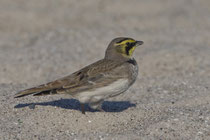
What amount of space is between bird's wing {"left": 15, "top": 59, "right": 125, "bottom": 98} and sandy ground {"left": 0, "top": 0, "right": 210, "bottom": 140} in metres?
0.41

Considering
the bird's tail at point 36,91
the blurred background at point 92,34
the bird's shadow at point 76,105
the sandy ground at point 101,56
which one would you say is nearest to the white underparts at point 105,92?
the sandy ground at point 101,56

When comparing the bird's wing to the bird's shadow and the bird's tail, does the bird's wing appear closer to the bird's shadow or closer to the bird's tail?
the bird's tail

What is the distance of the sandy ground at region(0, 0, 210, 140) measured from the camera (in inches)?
258

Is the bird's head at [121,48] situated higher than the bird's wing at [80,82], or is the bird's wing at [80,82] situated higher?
the bird's head at [121,48]

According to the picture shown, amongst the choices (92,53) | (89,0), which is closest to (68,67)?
(92,53)

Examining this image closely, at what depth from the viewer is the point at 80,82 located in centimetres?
674

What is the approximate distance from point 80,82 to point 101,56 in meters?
5.51

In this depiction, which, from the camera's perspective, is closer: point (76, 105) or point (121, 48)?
point (121, 48)

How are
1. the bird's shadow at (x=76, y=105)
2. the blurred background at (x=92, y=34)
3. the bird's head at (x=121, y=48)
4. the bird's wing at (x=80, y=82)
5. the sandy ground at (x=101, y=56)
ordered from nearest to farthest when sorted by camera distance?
the sandy ground at (x=101, y=56) < the bird's wing at (x=80, y=82) < the bird's head at (x=121, y=48) < the bird's shadow at (x=76, y=105) < the blurred background at (x=92, y=34)

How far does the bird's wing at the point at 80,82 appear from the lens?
21.9 ft

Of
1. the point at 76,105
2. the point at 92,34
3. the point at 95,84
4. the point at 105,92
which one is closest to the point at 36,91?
the point at 95,84

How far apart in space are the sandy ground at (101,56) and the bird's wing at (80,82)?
41 cm

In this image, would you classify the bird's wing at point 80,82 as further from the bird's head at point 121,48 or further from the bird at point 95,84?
the bird's head at point 121,48

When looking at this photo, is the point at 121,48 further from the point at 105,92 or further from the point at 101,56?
the point at 101,56
